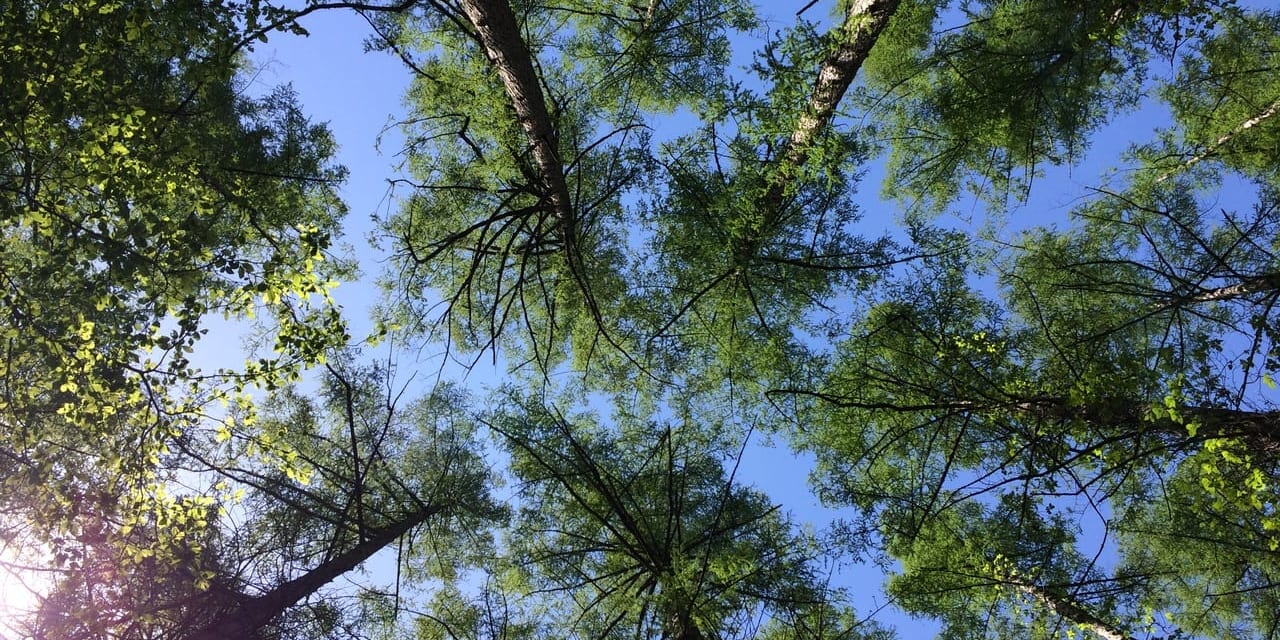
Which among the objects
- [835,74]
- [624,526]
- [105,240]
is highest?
[835,74]

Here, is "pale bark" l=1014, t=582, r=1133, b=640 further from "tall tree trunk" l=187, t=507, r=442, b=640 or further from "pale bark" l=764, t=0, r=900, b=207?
"tall tree trunk" l=187, t=507, r=442, b=640

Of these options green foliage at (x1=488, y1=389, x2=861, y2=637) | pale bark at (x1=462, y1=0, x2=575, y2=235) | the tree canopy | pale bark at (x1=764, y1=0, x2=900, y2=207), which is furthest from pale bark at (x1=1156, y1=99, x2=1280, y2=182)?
pale bark at (x1=462, y1=0, x2=575, y2=235)

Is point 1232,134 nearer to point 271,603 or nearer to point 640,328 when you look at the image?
point 640,328

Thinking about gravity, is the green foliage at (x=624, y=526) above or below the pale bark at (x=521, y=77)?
below

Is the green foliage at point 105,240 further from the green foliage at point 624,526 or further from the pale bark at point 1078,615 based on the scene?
the pale bark at point 1078,615

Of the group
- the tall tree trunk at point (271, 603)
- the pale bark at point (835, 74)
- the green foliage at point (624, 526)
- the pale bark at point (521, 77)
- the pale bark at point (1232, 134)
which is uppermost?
the pale bark at point (1232, 134)

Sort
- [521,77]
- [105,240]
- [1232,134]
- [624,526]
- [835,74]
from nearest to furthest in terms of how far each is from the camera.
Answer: [105,240] < [521,77] < [835,74] < [624,526] < [1232,134]

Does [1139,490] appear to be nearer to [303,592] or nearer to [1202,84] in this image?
[1202,84]

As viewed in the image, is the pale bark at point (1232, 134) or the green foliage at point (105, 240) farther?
the pale bark at point (1232, 134)

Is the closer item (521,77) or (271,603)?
(521,77)

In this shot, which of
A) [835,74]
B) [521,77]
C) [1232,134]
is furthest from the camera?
[1232,134]

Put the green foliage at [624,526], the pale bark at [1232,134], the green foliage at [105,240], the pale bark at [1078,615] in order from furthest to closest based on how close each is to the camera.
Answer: the pale bark at [1232,134], the green foliage at [624,526], the pale bark at [1078,615], the green foliage at [105,240]

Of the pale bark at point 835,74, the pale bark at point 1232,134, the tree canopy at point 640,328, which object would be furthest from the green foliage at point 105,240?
the pale bark at point 1232,134

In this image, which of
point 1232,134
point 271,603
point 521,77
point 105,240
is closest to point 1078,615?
point 1232,134
